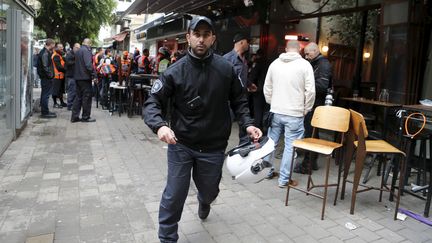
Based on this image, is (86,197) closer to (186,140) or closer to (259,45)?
(186,140)

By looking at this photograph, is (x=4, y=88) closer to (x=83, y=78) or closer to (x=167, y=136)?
(x=83, y=78)

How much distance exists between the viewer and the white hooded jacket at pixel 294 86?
4582mm

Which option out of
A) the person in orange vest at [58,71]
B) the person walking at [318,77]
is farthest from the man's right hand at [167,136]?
the person in orange vest at [58,71]

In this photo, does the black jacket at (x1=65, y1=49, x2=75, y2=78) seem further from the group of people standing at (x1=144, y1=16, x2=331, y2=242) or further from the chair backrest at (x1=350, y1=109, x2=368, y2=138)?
the chair backrest at (x1=350, y1=109, x2=368, y2=138)

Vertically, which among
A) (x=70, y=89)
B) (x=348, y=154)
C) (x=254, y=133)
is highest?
(x=254, y=133)

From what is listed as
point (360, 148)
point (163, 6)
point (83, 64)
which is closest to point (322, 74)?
point (360, 148)

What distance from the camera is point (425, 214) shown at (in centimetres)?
398

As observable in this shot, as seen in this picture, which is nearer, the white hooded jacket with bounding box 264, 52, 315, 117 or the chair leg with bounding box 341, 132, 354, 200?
the chair leg with bounding box 341, 132, 354, 200

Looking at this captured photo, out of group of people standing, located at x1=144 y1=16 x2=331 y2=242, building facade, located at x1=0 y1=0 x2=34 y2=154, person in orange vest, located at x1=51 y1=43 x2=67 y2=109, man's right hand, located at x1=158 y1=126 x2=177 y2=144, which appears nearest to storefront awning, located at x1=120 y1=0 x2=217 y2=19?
person in orange vest, located at x1=51 y1=43 x2=67 y2=109

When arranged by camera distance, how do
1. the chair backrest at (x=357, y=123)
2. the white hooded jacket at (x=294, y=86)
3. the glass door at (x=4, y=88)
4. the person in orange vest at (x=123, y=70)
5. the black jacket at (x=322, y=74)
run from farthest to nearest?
the person in orange vest at (x=123, y=70)
the glass door at (x=4, y=88)
the black jacket at (x=322, y=74)
the white hooded jacket at (x=294, y=86)
the chair backrest at (x=357, y=123)

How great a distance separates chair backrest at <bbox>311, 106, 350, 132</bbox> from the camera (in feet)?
13.5

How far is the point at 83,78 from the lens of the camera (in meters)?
8.52

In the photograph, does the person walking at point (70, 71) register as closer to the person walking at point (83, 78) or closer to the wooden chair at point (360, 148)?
the person walking at point (83, 78)

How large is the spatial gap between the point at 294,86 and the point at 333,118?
67 centimetres
